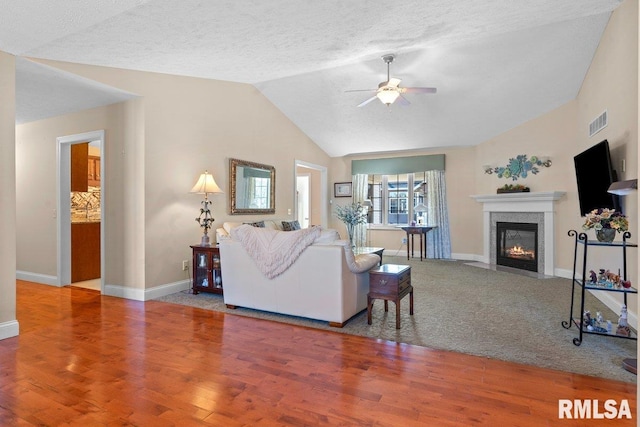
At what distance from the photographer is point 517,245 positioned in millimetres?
6629

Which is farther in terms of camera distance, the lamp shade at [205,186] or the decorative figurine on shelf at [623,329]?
the lamp shade at [205,186]

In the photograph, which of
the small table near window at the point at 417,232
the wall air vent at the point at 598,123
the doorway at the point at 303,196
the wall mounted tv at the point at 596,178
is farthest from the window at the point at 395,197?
the wall mounted tv at the point at 596,178

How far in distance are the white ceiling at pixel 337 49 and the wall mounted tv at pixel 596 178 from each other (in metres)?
1.44

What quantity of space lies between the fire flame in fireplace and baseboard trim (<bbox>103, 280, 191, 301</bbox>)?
18.8ft

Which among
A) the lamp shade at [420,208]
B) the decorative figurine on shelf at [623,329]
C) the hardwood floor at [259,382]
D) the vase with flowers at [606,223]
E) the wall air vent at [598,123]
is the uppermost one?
the wall air vent at [598,123]

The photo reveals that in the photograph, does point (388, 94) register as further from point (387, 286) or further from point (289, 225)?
point (289, 225)

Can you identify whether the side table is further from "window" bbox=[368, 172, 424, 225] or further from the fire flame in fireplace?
"window" bbox=[368, 172, 424, 225]

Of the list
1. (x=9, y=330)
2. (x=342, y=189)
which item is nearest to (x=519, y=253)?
(x=342, y=189)

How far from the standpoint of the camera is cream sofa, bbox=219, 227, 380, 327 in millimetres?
3230

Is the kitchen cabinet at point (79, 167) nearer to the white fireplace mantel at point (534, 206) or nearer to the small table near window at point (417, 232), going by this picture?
the small table near window at point (417, 232)

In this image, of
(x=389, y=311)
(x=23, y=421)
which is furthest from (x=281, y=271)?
(x=23, y=421)

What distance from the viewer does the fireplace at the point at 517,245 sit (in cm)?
634

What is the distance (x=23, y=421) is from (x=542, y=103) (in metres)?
7.18

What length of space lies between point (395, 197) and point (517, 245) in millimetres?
2858
